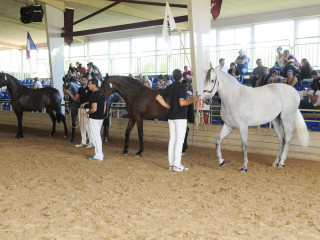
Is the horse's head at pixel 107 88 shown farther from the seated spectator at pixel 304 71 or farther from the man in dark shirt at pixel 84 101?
the seated spectator at pixel 304 71

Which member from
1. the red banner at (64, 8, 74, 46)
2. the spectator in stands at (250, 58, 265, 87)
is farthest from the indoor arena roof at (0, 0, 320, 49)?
the spectator in stands at (250, 58, 265, 87)

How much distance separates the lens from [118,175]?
264 inches

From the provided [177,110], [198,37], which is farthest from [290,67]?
[177,110]

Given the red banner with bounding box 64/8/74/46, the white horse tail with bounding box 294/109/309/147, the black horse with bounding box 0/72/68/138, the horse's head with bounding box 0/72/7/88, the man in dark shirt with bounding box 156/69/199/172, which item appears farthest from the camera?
the red banner with bounding box 64/8/74/46

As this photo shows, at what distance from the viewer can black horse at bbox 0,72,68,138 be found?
40.7 feet

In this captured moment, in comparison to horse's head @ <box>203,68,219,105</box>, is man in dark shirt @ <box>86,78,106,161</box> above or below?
below

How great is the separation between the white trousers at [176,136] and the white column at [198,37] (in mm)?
3612

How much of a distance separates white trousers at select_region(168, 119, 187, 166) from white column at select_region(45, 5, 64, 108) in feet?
32.2

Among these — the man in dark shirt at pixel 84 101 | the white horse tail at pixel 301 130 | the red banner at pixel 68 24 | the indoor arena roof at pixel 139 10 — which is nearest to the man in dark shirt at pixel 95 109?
the man in dark shirt at pixel 84 101

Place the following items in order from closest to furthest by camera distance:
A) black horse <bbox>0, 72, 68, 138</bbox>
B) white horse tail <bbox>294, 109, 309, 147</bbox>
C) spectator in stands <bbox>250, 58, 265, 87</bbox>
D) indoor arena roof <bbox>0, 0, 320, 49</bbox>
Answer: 1. white horse tail <bbox>294, 109, 309, 147</bbox>
2. spectator in stands <bbox>250, 58, 265, 87</bbox>
3. black horse <bbox>0, 72, 68, 138</bbox>
4. indoor arena roof <bbox>0, 0, 320, 49</bbox>

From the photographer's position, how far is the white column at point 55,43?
1498 centimetres

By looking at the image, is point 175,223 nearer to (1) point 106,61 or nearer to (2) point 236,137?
(2) point 236,137

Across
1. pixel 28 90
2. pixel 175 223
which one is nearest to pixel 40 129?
pixel 28 90

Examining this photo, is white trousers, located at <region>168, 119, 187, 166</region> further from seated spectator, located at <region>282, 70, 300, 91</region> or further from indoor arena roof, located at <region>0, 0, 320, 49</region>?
indoor arena roof, located at <region>0, 0, 320, 49</region>
